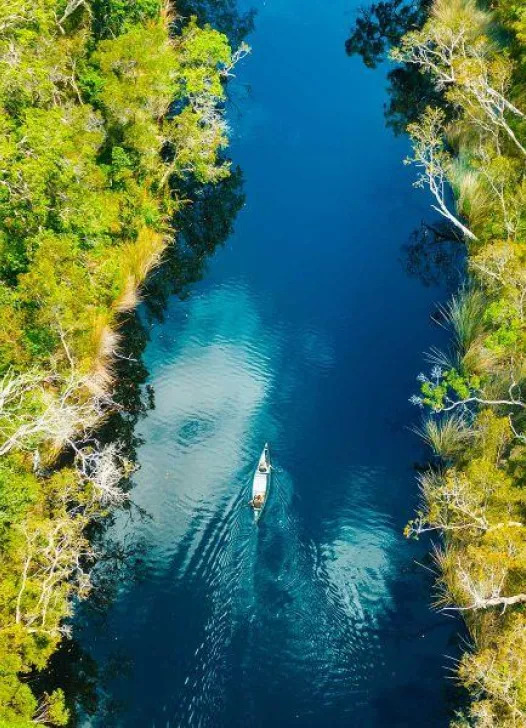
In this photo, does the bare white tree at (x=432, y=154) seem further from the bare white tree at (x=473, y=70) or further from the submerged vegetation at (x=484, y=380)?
the bare white tree at (x=473, y=70)

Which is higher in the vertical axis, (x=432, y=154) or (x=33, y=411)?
(x=432, y=154)

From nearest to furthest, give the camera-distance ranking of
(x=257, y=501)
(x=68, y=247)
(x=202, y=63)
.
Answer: (x=68, y=247), (x=257, y=501), (x=202, y=63)

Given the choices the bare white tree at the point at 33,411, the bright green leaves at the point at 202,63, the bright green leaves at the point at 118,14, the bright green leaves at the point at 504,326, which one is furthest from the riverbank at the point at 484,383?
the bare white tree at the point at 33,411

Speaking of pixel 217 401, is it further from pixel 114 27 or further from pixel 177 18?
pixel 177 18

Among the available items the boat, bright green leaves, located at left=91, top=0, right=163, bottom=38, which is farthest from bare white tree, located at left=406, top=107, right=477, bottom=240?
bright green leaves, located at left=91, top=0, right=163, bottom=38

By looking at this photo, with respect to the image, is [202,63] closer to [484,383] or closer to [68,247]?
[68,247]

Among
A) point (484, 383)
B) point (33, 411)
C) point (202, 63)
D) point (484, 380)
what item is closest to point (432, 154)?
point (484, 380)

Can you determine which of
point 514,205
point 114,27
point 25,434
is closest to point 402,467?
point 514,205

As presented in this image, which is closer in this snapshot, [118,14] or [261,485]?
[261,485]
